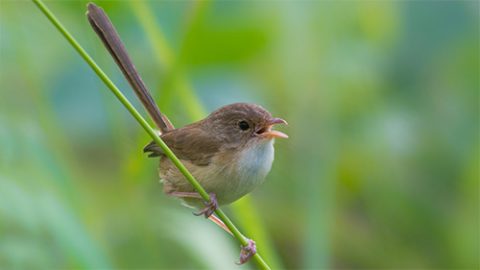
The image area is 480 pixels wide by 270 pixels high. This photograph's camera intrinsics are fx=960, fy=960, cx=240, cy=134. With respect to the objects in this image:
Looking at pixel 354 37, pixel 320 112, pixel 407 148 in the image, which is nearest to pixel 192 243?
pixel 320 112

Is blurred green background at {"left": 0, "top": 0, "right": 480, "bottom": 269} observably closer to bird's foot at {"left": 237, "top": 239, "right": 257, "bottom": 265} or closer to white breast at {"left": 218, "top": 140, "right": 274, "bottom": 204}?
bird's foot at {"left": 237, "top": 239, "right": 257, "bottom": 265}

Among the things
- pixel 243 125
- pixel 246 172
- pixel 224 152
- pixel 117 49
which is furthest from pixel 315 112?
pixel 117 49

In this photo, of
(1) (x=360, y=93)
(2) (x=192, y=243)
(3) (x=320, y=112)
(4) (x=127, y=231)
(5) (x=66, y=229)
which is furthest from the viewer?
(1) (x=360, y=93)

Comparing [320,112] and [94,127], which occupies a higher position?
[94,127]

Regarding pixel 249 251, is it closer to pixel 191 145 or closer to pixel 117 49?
pixel 191 145

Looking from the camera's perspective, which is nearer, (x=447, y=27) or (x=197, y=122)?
(x=197, y=122)

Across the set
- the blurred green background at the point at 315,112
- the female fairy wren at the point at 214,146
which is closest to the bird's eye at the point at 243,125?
the female fairy wren at the point at 214,146

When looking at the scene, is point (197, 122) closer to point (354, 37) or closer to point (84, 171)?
point (84, 171)

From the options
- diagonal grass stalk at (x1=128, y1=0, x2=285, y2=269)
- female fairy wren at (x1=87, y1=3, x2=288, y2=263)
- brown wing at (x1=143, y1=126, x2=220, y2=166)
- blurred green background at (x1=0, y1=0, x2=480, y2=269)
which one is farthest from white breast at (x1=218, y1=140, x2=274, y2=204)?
blurred green background at (x1=0, y1=0, x2=480, y2=269)
